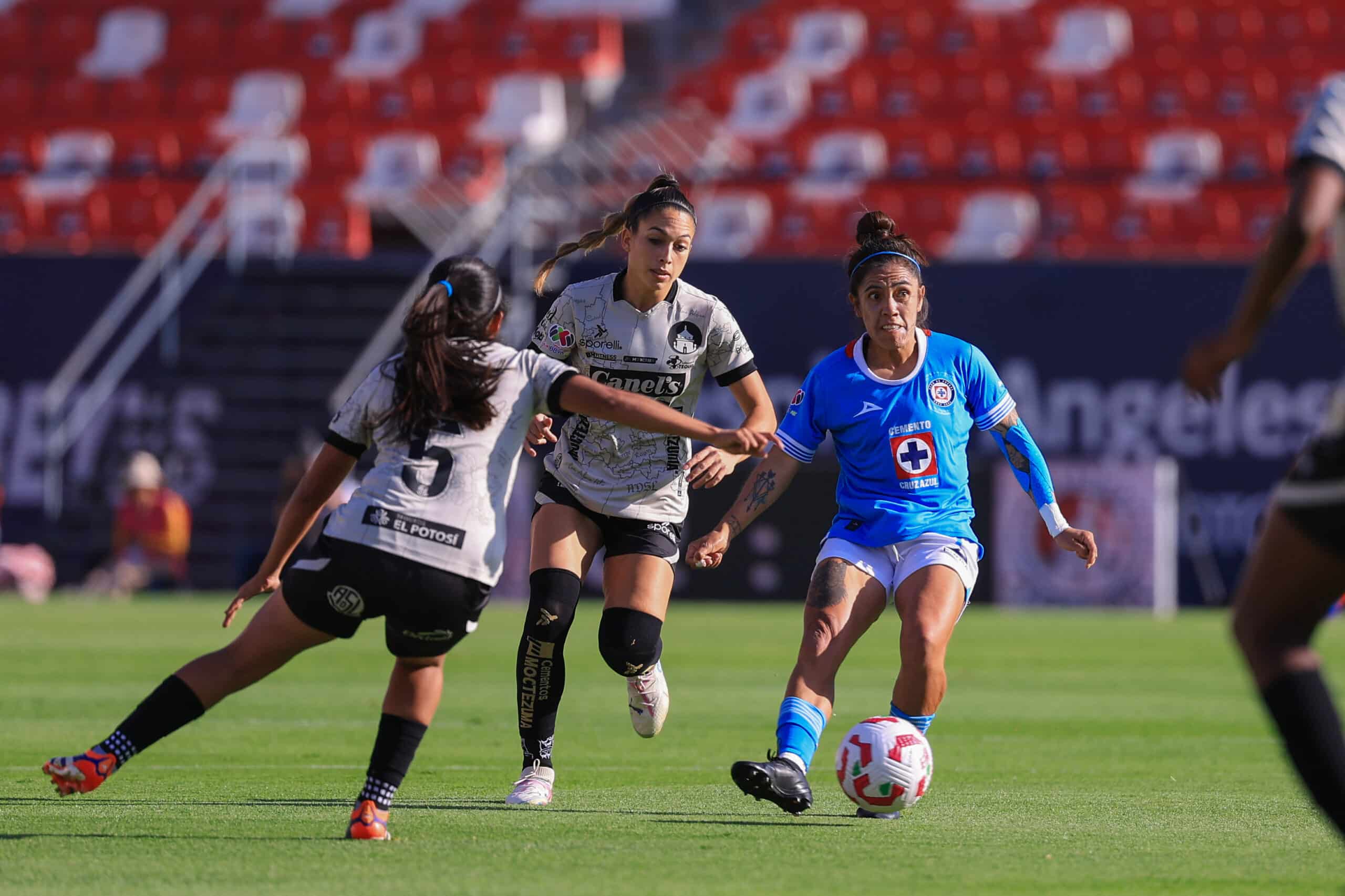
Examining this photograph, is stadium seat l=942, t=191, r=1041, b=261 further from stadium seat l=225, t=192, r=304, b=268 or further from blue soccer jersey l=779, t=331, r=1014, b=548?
blue soccer jersey l=779, t=331, r=1014, b=548

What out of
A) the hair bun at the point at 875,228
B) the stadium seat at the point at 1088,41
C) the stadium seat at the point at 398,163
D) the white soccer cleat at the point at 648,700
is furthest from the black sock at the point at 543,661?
the stadium seat at the point at 1088,41

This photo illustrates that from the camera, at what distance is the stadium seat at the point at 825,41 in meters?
29.6

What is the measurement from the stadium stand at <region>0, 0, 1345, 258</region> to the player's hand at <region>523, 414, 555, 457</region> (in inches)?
638

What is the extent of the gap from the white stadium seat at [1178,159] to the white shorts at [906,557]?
1882cm

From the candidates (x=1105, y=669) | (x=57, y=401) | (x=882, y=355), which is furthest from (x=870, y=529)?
(x=57, y=401)

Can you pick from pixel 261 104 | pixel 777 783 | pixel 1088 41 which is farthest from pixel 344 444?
pixel 261 104

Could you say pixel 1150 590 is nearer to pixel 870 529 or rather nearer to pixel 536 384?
pixel 870 529

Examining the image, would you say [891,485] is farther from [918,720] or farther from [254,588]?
[254,588]

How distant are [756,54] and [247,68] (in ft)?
27.0

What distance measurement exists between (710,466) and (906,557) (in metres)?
0.90

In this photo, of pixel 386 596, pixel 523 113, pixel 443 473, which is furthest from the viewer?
pixel 523 113

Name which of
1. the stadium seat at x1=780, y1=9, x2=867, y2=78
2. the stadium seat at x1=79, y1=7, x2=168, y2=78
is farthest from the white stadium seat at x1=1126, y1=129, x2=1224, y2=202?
the stadium seat at x1=79, y1=7, x2=168, y2=78

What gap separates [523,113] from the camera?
1141 inches

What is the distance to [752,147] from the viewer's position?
92.4ft
